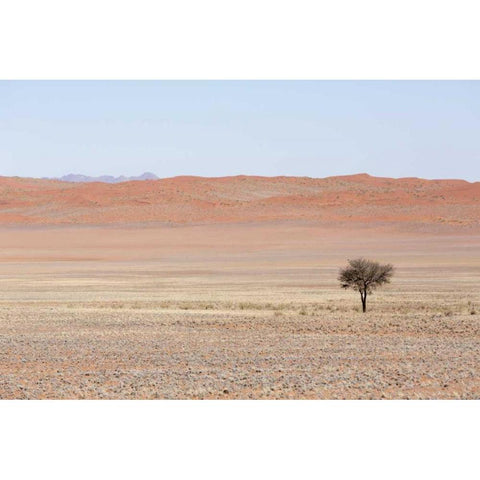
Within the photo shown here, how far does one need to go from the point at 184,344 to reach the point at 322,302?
47.7ft

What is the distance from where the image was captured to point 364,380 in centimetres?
1517

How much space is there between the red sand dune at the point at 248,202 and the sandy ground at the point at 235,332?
4008 cm

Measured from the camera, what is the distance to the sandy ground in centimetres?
1502

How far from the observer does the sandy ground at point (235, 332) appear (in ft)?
49.3

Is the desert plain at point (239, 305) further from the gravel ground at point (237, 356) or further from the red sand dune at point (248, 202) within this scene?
the red sand dune at point (248, 202)

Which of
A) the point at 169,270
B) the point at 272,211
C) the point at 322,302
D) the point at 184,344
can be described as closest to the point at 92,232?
the point at 272,211

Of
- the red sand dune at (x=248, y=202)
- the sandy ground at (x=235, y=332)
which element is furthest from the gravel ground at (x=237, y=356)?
the red sand dune at (x=248, y=202)

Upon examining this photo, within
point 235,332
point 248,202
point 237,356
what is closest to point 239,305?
point 235,332

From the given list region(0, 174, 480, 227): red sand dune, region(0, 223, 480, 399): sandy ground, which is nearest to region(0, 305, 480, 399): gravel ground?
region(0, 223, 480, 399): sandy ground

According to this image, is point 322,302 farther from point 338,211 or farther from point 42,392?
point 338,211

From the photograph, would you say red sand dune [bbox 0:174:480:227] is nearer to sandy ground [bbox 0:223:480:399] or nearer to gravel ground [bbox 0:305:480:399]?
sandy ground [bbox 0:223:480:399]

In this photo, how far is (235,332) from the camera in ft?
75.6

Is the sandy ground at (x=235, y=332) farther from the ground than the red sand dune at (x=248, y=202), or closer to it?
closer to it

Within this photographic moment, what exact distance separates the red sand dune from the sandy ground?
40.1m
